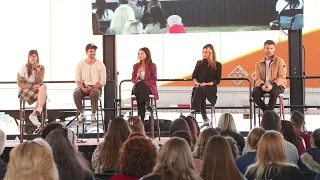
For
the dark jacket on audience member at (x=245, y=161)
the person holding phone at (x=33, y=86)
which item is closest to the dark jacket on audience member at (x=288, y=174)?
the dark jacket on audience member at (x=245, y=161)

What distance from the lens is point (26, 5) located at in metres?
9.52

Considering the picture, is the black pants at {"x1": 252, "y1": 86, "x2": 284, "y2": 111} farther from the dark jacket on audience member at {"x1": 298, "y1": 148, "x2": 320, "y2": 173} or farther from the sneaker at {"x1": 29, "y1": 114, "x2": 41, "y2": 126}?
the dark jacket on audience member at {"x1": 298, "y1": 148, "x2": 320, "y2": 173}

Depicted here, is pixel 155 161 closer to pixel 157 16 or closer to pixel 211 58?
pixel 211 58

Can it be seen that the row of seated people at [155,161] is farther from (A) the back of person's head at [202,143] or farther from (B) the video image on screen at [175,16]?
(B) the video image on screen at [175,16]

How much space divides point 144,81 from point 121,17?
4.50 ft

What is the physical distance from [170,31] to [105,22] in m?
0.96

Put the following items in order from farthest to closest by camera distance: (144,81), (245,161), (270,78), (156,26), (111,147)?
(156,26) → (270,78) → (144,81) → (111,147) → (245,161)

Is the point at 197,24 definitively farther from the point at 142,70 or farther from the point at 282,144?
the point at 282,144

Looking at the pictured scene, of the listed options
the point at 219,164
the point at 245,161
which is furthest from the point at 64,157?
the point at 245,161

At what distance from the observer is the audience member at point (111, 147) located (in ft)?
15.0

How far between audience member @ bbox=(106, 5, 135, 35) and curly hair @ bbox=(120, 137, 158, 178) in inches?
206

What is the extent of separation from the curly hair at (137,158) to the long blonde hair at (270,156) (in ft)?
2.32

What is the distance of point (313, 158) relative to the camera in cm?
446

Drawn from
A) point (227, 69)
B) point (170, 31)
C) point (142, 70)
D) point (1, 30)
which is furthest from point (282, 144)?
point (1, 30)
